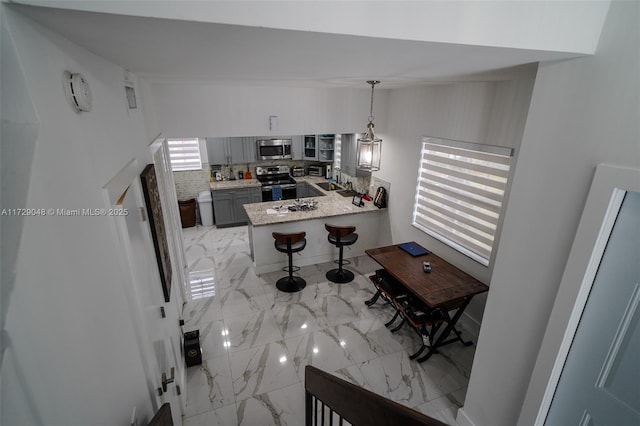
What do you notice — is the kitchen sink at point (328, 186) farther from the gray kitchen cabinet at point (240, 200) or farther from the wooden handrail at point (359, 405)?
the wooden handrail at point (359, 405)

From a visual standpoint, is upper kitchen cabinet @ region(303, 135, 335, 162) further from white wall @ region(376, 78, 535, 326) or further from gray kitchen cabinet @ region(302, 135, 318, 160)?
white wall @ region(376, 78, 535, 326)

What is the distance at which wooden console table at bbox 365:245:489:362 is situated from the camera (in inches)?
113

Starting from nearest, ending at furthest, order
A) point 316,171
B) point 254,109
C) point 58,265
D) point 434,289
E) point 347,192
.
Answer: point 58,265 < point 434,289 < point 254,109 < point 347,192 < point 316,171

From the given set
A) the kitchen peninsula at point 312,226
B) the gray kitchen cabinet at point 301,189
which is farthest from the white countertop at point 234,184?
the kitchen peninsula at point 312,226

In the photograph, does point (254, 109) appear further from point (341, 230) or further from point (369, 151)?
point (341, 230)

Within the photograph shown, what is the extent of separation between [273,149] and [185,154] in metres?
1.87

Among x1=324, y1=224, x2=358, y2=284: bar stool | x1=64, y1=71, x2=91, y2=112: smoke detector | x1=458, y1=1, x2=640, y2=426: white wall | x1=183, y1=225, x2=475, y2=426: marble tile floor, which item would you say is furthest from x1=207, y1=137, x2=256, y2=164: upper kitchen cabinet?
x1=458, y1=1, x2=640, y2=426: white wall

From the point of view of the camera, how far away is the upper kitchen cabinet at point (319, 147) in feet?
21.0

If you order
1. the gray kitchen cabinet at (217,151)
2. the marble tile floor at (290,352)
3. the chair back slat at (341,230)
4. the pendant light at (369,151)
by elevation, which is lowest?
the marble tile floor at (290,352)

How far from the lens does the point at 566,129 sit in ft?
5.04

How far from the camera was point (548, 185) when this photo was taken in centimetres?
164

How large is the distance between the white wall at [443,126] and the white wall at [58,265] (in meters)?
2.56

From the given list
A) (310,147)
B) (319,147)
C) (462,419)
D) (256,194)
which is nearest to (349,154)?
(319,147)

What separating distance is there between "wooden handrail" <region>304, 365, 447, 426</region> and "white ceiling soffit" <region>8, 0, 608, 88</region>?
4.20 feet
